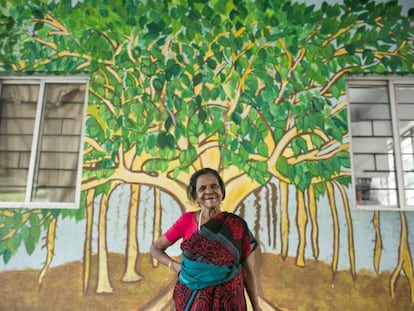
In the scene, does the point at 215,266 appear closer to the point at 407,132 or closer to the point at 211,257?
the point at 211,257

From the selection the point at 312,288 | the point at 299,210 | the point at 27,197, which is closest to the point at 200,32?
the point at 299,210

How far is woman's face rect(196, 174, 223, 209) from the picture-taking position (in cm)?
181

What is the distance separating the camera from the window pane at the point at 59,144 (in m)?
3.21

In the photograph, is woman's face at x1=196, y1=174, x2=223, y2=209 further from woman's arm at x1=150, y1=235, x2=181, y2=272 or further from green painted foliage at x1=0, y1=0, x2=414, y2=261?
green painted foliage at x1=0, y1=0, x2=414, y2=261

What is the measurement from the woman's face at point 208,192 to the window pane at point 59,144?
168 centimetres

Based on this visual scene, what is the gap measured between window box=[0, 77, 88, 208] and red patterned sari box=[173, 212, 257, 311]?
1.67m

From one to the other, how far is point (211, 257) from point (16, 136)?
91.9 inches

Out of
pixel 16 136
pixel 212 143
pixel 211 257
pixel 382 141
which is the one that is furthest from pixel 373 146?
pixel 16 136

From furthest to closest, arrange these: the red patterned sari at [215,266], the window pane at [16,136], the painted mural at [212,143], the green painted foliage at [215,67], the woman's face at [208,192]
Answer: the window pane at [16,136] < the green painted foliage at [215,67] < the painted mural at [212,143] < the woman's face at [208,192] < the red patterned sari at [215,266]

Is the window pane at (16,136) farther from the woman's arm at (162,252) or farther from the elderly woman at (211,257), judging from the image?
the elderly woman at (211,257)

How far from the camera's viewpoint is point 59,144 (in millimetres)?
3293

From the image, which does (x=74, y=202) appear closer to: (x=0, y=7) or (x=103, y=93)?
(x=103, y=93)

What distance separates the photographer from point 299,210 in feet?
9.99

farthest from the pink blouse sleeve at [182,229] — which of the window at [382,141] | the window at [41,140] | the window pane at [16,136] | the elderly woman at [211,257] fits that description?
the window pane at [16,136]
